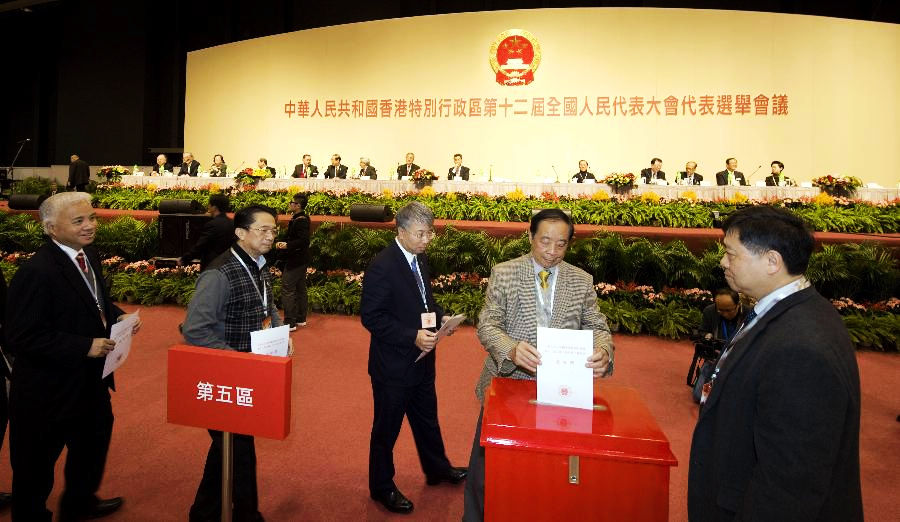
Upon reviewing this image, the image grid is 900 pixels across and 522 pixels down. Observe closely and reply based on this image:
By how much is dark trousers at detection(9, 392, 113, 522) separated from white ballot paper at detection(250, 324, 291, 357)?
0.99 meters

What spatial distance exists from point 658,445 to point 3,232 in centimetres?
1056

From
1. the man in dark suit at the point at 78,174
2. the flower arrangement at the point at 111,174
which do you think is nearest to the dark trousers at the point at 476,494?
the flower arrangement at the point at 111,174

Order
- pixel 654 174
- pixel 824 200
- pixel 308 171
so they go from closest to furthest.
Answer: pixel 824 200 < pixel 654 174 < pixel 308 171

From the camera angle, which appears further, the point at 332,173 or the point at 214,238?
the point at 332,173

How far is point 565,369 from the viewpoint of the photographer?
163 cm

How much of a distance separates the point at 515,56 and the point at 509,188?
4.96 meters

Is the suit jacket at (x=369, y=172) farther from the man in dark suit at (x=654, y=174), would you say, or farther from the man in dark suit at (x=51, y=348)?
the man in dark suit at (x=51, y=348)

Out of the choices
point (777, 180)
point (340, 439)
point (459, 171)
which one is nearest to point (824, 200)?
point (777, 180)

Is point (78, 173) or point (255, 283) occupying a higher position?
point (78, 173)

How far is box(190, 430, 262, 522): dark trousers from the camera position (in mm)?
2205

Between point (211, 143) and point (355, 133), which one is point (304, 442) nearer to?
point (355, 133)

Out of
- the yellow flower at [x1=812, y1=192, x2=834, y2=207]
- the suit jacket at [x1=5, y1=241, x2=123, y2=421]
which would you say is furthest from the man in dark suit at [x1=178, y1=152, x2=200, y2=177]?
the yellow flower at [x1=812, y1=192, x2=834, y2=207]

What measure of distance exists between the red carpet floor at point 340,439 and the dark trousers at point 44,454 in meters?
0.34

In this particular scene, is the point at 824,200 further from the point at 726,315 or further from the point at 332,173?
the point at 332,173
